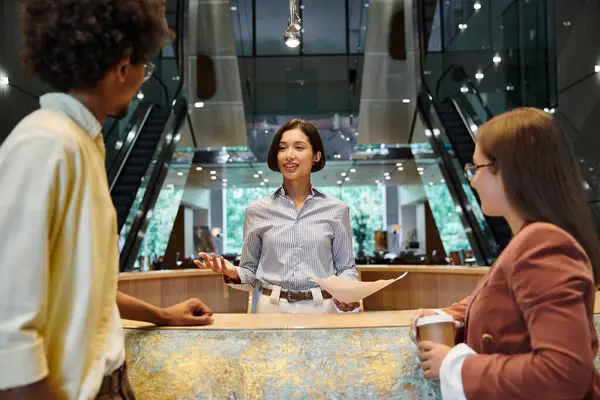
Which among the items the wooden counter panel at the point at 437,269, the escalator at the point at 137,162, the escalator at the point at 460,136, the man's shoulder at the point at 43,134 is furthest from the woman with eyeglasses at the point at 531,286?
the escalator at the point at 137,162

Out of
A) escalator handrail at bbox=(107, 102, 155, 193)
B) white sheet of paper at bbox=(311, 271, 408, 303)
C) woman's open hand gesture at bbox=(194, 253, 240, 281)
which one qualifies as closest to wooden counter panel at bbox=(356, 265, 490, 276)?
woman's open hand gesture at bbox=(194, 253, 240, 281)

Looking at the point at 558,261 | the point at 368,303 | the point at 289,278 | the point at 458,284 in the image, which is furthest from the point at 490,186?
the point at 368,303

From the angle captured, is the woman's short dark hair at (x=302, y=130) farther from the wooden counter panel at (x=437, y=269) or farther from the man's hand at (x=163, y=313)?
the wooden counter panel at (x=437, y=269)

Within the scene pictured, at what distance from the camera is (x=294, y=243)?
281 centimetres

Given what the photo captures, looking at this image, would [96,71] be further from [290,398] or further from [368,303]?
[368,303]

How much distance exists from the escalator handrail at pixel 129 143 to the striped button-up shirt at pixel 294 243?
672cm

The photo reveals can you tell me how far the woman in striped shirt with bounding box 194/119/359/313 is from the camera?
2709mm

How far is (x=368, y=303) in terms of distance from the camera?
5.21m

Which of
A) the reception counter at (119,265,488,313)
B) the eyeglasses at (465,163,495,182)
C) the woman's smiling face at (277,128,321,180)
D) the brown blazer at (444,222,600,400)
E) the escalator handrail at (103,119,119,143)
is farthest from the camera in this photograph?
the escalator handrail at (103,119,119,143)

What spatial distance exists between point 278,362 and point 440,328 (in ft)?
1.80

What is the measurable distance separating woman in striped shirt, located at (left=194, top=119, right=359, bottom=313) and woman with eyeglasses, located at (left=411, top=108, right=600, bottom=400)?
58.0 inches

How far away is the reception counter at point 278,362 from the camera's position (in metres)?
1.58

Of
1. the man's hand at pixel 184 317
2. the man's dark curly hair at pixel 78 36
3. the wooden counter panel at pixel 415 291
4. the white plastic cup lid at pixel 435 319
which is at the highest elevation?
the man's dark curly hair at pixel 78 36

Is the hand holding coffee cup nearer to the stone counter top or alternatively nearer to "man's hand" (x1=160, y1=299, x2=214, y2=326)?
"man's hand" (x1=160, y1=299, x2=214, y2=326)
